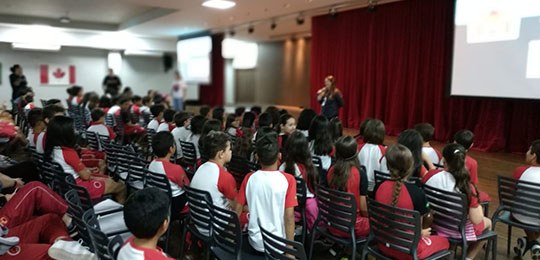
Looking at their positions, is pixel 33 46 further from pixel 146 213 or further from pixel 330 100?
pixel 146 213

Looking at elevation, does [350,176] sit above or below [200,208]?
above

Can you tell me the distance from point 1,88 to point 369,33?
467 inches

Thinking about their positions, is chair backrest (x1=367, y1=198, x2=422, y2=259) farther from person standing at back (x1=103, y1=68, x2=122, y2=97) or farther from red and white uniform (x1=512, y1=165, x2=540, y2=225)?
person standing at back (x1=103, y1=68, x2=122, y2=97)

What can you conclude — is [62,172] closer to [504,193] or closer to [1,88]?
[504,193]

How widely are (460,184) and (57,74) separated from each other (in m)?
14.4

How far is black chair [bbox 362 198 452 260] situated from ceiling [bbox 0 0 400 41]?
231 inches

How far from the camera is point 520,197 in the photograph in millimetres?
2836

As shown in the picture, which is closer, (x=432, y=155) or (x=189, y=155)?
(x=432, y=155)

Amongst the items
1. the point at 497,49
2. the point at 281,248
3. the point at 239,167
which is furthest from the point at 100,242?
the point at 497,49

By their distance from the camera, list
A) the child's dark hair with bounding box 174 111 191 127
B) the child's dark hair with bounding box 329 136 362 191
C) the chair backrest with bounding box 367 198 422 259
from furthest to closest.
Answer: the child's dark hair with bounding box 174 111 191 127
the child's dark hair with bounding box 329 136 362 191
the chair backrest with bounding box 367 198 422 259

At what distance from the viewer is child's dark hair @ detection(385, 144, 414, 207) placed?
7.67ft

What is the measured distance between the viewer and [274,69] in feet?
48.7

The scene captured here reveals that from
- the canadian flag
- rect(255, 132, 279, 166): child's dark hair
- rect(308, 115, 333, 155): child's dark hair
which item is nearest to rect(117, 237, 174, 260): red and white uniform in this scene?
rect(255, 132, 279, 166): child's dark hair

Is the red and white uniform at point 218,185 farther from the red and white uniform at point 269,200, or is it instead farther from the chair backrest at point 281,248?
the chair backrest at point 281,248
